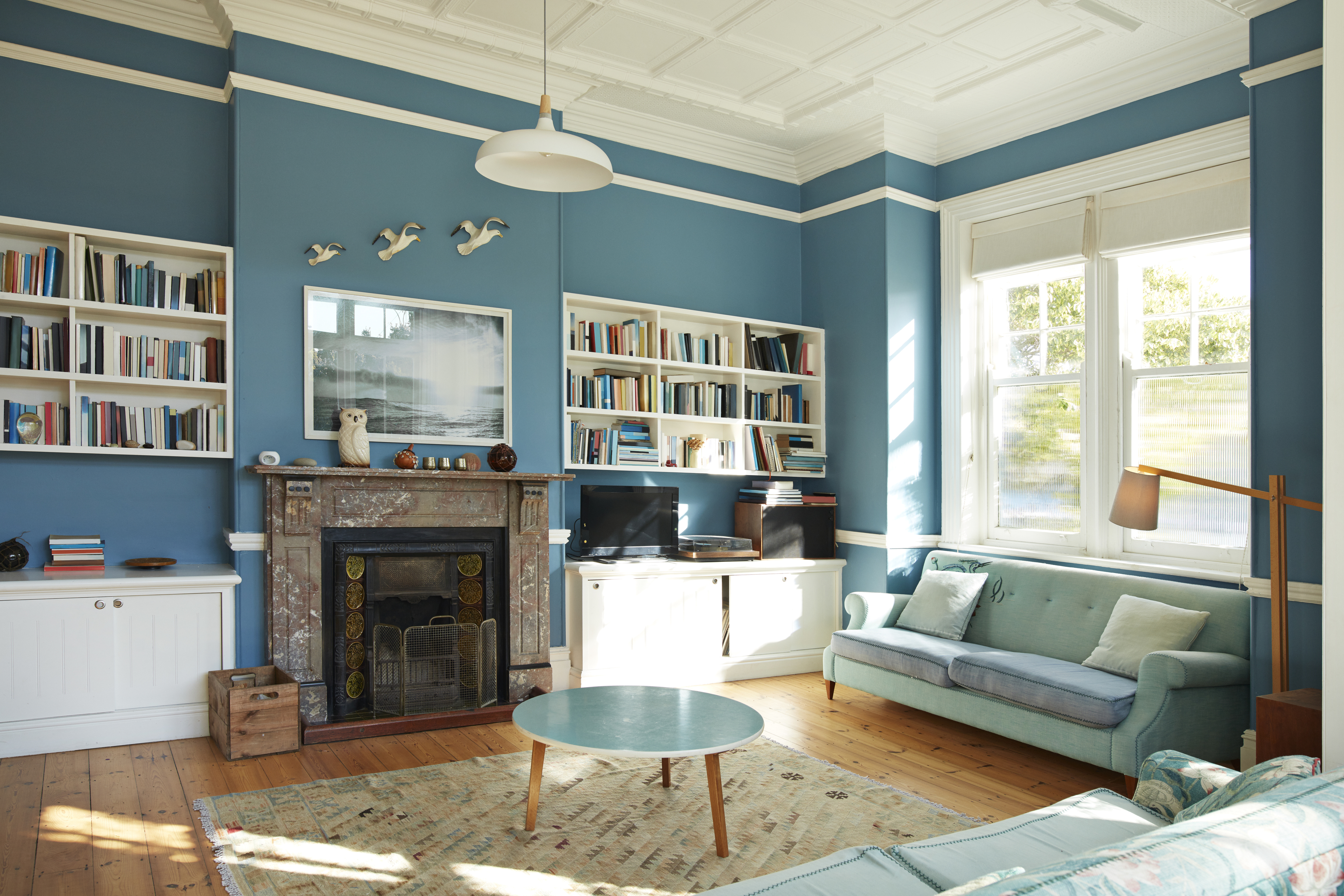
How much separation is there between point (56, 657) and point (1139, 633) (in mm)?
4662

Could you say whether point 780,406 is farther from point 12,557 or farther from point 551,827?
point 12,557

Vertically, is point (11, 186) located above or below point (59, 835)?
above

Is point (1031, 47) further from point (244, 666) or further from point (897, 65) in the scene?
point (244, 666)

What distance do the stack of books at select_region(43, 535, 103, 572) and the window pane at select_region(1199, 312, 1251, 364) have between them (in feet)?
17.9

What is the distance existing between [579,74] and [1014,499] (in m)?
3.57

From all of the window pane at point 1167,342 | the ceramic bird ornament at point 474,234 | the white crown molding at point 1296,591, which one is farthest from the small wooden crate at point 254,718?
the window pane at point 1167,342

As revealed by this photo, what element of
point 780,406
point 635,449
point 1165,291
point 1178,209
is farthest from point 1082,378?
point 635,449

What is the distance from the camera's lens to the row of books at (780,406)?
19.4 feet

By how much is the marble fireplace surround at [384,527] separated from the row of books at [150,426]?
0.37 m

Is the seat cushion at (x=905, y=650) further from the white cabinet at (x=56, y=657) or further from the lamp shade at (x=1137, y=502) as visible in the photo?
the white cabinet at (x=56, y=657)

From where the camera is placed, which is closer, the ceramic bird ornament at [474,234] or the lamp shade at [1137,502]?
the lamp shade at [1137,502]

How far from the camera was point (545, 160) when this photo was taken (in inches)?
130

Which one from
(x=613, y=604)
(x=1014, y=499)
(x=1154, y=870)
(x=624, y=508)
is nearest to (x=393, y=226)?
(x=624, y=508)

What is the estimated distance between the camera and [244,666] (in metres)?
4.18
